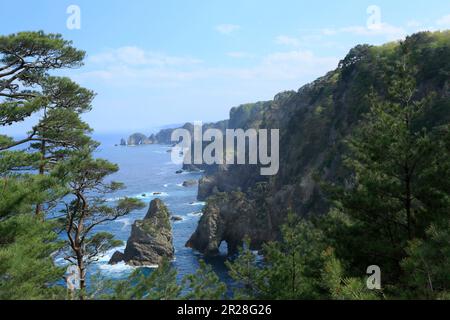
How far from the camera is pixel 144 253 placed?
57594 mm

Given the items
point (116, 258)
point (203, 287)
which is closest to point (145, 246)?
point (116, 258)

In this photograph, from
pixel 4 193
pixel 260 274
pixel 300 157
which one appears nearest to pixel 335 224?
pixel 260 274

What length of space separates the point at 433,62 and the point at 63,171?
5485 centimetres

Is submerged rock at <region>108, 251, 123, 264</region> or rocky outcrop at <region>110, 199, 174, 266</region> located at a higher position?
rocky outcrop at <region>110, 199, 174, 266</region>

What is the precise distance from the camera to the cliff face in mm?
55125

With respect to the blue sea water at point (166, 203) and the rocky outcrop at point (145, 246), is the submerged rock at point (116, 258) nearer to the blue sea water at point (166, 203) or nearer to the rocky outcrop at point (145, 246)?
the rocky outcrop at point (145, 246)

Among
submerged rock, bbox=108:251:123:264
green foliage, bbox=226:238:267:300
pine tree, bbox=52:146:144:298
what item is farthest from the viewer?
submerged rock, bbox=108:251:123:264

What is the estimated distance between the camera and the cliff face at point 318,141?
55.1 metres

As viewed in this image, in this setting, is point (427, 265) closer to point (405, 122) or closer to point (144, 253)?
point (405, 122)

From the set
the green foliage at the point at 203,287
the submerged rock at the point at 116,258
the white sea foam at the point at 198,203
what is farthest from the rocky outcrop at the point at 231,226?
the green foliage at the point at 203,287

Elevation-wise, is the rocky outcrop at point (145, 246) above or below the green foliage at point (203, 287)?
below

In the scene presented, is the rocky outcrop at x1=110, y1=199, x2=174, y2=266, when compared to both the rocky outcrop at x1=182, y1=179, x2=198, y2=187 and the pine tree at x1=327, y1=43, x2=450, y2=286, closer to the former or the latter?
the pine tree at x1=327, y1=43, x2=450, y2=286

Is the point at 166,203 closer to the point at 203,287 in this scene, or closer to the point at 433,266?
the point at 203,287

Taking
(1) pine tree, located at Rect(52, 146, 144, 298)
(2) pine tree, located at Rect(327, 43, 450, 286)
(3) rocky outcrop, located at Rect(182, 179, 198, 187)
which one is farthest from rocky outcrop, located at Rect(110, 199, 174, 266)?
(3) rocky outcrop, located at Rect(182, 179, 198, 187)
